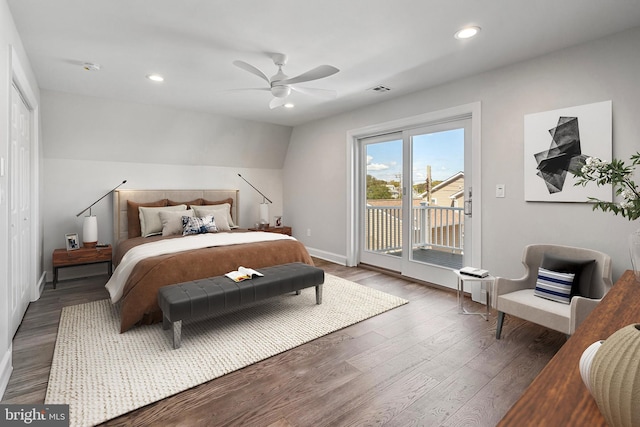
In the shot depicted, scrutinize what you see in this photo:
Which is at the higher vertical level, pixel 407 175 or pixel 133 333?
pixel 407 175

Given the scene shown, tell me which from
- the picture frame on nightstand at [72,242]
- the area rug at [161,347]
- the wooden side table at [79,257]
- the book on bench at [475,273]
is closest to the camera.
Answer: the area rug at [161,347]

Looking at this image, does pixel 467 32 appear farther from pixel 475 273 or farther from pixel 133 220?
pixel 133 220

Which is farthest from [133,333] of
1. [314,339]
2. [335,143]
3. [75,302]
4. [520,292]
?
[335,143]

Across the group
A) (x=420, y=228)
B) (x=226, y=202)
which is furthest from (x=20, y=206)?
(x=420, y=228)

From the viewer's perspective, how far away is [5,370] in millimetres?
2014

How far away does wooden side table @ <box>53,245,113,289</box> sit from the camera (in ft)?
12.9

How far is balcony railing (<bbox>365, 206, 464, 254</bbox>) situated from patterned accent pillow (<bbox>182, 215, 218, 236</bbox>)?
7.64ft

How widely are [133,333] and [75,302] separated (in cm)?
131

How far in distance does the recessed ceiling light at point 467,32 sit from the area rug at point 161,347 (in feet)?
8.32

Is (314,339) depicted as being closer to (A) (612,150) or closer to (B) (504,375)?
(B) (504,375)

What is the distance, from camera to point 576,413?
648 mm

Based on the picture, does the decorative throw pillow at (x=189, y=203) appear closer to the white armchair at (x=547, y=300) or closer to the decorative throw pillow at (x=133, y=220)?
the decorative throw pillow at (x=133, y=220)

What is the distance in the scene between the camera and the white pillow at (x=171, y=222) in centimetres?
438

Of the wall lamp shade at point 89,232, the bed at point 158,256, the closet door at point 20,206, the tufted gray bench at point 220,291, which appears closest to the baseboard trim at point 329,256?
the bed at point 158,256
